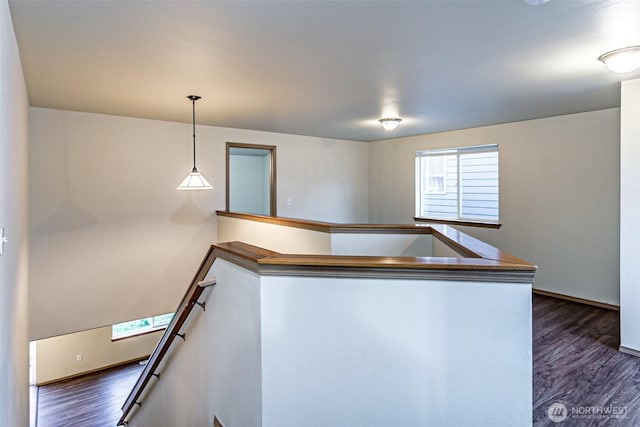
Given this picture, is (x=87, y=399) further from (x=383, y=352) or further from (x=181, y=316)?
(x=383, y=352)

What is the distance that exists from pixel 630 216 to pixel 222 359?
345 centimetres

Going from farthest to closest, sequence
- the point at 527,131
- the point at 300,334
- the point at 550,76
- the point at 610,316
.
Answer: the point at 527,131, the point at 610,316, the point at 550,76, the point at 300,334

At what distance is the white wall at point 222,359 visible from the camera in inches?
70.3

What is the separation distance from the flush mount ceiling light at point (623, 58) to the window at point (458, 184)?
2.81 meters

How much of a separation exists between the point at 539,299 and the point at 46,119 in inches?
254

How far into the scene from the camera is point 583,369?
2822 millimetres

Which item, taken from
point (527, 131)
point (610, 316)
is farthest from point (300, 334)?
point (527, 131)

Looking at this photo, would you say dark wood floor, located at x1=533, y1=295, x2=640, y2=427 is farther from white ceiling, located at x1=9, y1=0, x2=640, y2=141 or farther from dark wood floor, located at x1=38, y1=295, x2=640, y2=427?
white ceiling, located at x1=9, y1=0, x2=640, y2=141

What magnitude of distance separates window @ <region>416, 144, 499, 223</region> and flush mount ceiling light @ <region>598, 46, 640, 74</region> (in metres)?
2.81

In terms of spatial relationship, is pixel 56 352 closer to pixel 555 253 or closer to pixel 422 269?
pixel 422 269

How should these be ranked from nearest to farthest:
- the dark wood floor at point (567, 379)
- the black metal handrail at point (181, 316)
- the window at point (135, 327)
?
the black metal handrail at point (181, 316) → the dark wood floor at point (567, 379) → the window at point (135, 327)

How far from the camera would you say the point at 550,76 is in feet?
10.1

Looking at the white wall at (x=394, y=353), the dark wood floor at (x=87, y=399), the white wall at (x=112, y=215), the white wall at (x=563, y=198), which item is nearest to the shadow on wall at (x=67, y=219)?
the white wall at (x=112, y=215)

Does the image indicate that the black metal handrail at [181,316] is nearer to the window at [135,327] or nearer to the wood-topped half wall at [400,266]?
the wood-topped half wall at [400,266]
